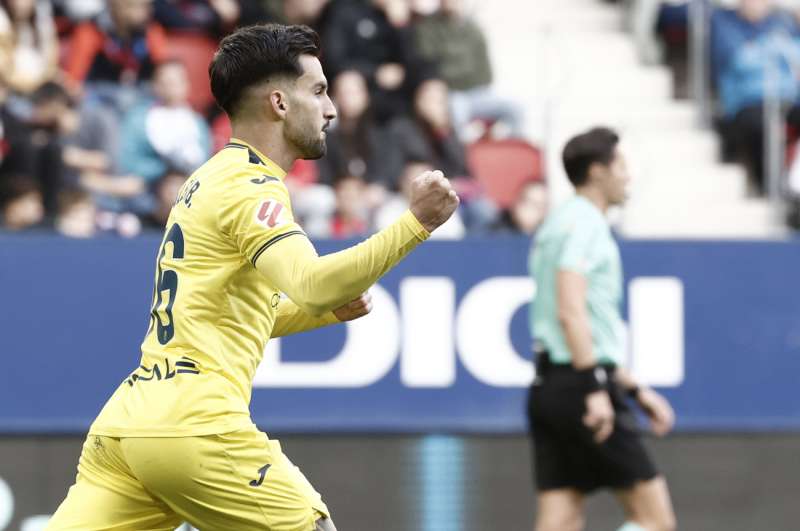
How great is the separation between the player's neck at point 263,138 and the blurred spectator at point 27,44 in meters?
6.00

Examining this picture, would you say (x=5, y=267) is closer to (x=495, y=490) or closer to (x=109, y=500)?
(x=495, y=490)

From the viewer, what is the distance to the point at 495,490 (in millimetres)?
8180

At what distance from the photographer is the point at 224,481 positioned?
4.54 meters

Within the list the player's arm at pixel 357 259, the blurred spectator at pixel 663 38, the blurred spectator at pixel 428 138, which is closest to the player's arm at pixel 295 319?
the player's arm at pixel 357 259

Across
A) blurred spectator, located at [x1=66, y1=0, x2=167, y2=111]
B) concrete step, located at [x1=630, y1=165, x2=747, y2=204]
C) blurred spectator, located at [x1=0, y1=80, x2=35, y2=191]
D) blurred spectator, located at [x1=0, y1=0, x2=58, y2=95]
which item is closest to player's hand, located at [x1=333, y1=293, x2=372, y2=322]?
blurred spectator, located at [x1=0, y1=80, x2=35, y2=191]

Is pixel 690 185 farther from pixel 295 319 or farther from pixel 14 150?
pixel 295 319

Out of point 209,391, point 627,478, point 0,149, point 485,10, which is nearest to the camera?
point 209,391

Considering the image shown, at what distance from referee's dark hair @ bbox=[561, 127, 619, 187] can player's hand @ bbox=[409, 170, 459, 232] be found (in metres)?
2.75

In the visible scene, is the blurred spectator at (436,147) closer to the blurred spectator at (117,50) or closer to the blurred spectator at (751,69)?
the blurred spectator at (117,50)

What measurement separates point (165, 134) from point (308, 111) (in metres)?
5.90

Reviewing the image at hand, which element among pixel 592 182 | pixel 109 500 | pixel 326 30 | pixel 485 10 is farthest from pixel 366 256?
pixel 485 10

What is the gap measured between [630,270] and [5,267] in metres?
3.15

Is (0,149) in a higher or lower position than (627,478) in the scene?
higher

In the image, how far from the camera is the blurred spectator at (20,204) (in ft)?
31.0
